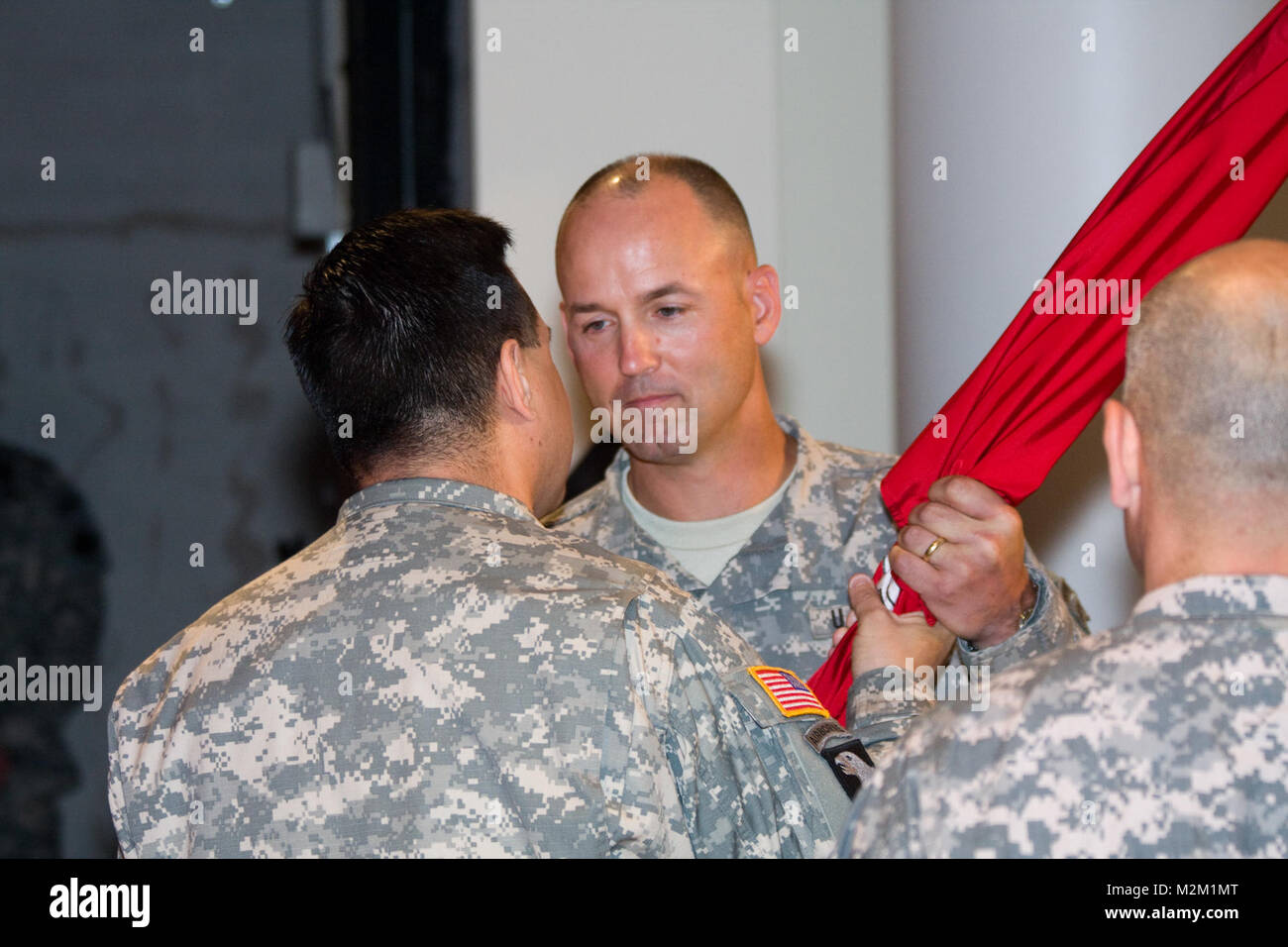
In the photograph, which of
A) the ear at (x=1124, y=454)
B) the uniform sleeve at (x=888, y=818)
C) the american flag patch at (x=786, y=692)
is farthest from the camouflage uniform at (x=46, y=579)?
the ear at (x=1124, y=454)

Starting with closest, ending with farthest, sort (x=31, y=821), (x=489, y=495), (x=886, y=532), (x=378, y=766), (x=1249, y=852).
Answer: (x=1249, y=852)
(x=378, y=766)
(x=489, y=495)
(x=886, y=532)
(x=31, y=821)

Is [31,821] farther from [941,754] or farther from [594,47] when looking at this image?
[941,754]

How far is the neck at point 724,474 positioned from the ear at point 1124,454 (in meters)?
1.19

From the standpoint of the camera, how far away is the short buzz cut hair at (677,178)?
7.63ft

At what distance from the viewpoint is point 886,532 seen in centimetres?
231

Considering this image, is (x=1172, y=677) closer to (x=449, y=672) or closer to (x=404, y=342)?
(x=449, y=672)

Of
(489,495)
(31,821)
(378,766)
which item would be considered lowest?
(31,821)

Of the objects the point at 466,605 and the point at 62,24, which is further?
the point at 62,24

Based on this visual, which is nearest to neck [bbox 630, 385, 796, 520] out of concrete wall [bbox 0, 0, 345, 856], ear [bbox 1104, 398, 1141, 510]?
ear [bbox 1104, 398, 1141, 510]

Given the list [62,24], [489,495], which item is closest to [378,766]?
[489,495]

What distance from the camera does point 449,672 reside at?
137 centimetres

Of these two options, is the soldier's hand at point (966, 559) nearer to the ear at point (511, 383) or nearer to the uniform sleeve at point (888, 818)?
the ear at point (511, 383)

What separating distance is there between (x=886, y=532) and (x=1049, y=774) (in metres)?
1.27

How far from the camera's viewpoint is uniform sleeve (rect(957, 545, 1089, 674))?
1.90m
